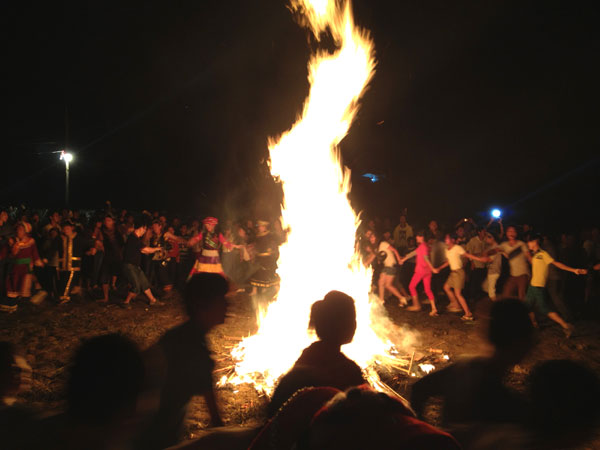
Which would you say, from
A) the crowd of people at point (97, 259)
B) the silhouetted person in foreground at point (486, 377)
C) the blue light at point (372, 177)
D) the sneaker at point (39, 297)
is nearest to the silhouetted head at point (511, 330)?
the silhouetted person in foreground at point (486, 377)

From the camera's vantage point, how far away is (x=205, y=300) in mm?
2791

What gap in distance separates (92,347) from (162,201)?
33.6 meters

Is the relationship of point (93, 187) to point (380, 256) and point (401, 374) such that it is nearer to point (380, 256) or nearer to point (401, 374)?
point (380, 256)

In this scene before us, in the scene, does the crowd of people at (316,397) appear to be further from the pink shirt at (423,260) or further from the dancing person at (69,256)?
the dancing person at (69,256)

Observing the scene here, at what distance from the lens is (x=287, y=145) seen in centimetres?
829

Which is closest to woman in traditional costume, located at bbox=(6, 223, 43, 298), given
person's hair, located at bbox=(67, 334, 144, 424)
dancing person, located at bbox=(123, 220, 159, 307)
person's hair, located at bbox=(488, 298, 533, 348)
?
dancing person, located at bbox=(123, 220, 159, 307)

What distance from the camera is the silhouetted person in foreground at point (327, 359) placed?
6.83 ft

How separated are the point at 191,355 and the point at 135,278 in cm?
730

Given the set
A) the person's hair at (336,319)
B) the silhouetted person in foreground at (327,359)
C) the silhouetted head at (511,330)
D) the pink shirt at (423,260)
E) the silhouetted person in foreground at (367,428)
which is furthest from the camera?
the pink shirt at (423,260)

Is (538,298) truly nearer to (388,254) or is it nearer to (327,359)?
(388,254)

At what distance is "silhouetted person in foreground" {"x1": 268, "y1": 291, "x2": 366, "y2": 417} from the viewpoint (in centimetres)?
208

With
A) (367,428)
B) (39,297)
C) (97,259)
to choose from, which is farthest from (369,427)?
(39,297)

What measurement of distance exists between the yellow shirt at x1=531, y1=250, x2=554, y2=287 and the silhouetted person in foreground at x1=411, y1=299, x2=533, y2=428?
6505mm

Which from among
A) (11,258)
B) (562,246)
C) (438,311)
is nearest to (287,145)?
(438,311)
